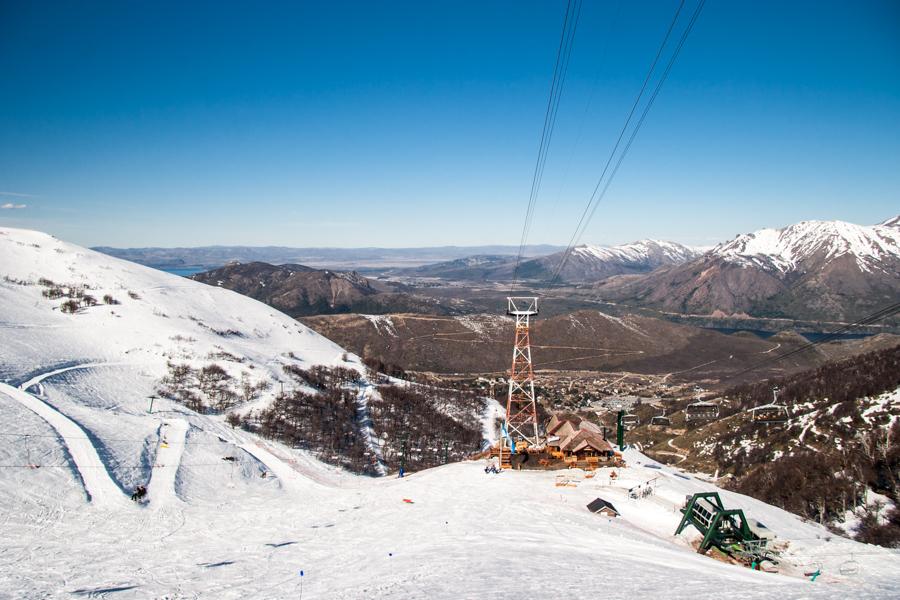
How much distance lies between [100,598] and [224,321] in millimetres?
70900

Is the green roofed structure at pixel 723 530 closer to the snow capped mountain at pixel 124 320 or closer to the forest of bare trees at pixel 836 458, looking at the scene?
the forest of bare trees at pixel 836 458

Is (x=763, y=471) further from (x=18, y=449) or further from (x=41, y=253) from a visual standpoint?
(x=41, y=253)

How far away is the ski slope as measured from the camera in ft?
54.1

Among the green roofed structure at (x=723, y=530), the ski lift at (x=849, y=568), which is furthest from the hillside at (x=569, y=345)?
the ski lift at (x=849, y=568)

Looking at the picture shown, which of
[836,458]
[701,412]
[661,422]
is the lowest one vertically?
[661,422]

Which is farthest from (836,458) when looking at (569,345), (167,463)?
(569,345)

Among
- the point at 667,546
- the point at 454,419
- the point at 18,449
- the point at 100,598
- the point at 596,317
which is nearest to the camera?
the point at 100,598

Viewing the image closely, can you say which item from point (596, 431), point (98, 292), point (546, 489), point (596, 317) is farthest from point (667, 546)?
point (596, 317)

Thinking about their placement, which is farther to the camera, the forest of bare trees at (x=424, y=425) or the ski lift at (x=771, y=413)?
the ski lift at (x=771, y=413)

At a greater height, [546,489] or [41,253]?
[41,253]

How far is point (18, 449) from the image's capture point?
27.7 m

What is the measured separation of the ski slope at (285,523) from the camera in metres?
16.5

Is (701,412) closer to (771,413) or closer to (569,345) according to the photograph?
(771,413)

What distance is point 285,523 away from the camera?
25.8 meters
